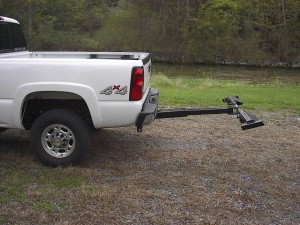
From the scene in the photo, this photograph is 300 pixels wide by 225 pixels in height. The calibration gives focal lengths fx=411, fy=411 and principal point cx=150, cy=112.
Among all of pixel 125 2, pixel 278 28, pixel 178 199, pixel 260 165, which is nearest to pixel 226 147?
pixel 260 165

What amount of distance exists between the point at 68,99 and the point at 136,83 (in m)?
0.96

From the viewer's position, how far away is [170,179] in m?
5.11

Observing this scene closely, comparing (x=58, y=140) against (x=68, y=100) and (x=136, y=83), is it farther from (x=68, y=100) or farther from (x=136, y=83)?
(x=136, y=83)

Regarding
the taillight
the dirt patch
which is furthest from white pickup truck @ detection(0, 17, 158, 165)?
the dirt patch

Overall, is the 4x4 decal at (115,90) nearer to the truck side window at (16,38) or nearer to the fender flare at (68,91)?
the fender flare at (68,91)

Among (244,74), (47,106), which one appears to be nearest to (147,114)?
(47,106)

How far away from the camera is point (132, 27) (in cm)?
5000

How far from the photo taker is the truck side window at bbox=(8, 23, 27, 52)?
6.54 metres

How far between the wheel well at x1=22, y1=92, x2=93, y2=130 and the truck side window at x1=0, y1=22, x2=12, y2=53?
1204 millimetres

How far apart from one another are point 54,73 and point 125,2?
5013 cm

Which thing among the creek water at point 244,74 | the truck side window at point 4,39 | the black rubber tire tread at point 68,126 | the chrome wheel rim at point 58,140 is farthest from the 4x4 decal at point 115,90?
the creek water at point 244,74

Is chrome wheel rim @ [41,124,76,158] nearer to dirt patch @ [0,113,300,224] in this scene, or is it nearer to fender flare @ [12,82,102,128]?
dirt patch @ [0,113,300,224]

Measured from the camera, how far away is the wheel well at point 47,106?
532 centimetres

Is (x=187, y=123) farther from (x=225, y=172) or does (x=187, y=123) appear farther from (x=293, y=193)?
(x=293, y=193)
